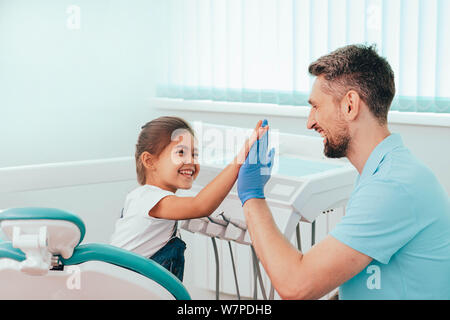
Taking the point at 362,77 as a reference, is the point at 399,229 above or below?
below

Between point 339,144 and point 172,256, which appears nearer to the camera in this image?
point 339,144

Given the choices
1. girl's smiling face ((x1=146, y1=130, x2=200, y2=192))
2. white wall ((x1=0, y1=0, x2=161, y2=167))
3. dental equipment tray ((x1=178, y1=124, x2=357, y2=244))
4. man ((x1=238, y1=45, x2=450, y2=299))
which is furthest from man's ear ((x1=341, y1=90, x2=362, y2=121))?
white wall ((x1=0, y1=0, x2=161, y2=167))

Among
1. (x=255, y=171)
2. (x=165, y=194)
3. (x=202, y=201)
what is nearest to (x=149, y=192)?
(x=165, y=194)

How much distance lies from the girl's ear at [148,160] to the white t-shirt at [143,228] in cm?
8

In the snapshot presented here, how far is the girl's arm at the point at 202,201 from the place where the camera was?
1398 mm

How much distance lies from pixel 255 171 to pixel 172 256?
0.34 m

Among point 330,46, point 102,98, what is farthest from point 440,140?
point 102,98

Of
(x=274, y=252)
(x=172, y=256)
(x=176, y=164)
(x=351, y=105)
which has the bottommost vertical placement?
(x=172, y=256)

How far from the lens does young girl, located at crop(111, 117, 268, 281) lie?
56.1 inches

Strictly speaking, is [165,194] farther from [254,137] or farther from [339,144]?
[339,144]

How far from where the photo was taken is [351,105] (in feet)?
3.95

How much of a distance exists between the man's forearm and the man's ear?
260 mm

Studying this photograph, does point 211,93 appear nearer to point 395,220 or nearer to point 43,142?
point 43,142
